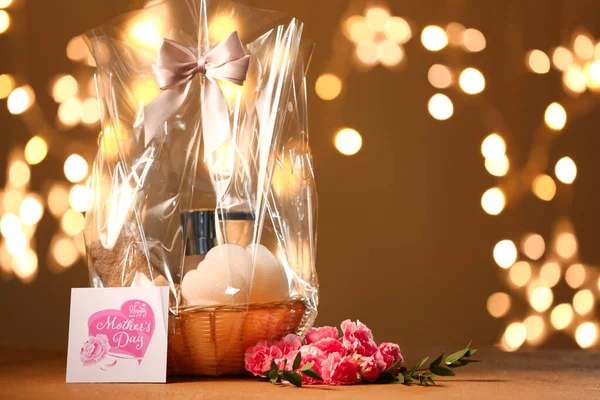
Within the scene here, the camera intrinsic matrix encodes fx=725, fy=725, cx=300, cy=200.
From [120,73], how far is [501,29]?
115 cm

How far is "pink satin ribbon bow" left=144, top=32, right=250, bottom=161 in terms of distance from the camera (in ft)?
3.97

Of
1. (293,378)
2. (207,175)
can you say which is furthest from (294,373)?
(207,175)

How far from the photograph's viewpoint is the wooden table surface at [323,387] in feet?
3.33

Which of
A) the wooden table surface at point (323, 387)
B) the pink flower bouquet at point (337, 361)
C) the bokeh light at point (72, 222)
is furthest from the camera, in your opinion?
the bokeh light at point (72, 222)

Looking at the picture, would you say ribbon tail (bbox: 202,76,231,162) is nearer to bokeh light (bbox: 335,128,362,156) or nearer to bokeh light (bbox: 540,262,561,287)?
bokeh light (bbox: 335,128,362,156)

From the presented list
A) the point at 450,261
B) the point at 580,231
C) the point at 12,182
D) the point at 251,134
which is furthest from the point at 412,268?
the point at 12,182

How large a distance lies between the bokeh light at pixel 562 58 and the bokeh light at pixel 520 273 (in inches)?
21.4

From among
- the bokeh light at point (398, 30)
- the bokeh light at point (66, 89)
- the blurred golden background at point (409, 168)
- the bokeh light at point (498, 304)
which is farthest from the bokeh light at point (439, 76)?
the bokeh light at point (66, 89)

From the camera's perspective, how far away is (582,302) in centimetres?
195

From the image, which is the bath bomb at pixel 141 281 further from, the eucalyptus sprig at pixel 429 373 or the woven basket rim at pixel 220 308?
the eucalyptus sprig at pixel 429 373

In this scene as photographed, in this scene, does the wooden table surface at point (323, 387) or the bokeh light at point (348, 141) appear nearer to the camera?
the wooden table surface at point (323, 387)

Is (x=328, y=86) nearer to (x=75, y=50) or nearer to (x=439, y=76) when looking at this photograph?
(x=439, y=76)

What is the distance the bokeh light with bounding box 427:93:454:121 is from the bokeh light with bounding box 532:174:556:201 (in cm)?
29

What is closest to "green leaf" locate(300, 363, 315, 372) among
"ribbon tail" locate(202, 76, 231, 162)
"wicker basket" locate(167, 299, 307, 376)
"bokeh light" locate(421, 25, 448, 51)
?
"wicker basket" locate(167, 299, 307, 376)
